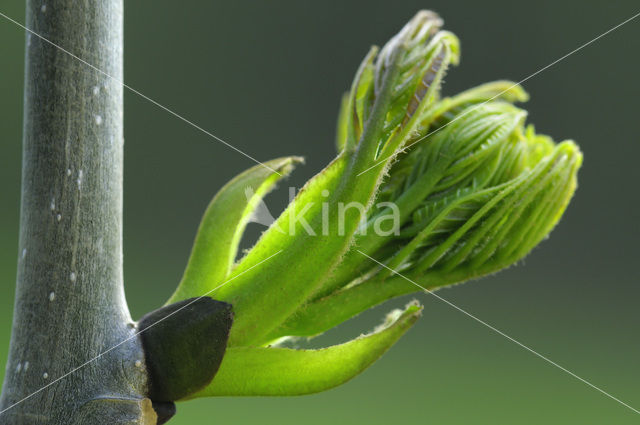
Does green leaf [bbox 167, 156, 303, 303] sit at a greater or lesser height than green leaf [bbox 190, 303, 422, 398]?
greater

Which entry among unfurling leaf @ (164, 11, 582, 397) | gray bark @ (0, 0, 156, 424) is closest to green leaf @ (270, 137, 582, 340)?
unfurling leaf @ (164, 11, 582, 397)

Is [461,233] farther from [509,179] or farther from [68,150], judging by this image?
[68,150]

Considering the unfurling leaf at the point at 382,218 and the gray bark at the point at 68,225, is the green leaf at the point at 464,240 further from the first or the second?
the gray bark at the point at 68,225

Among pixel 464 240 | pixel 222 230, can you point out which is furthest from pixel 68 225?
pixel 464 240

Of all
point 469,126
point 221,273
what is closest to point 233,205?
point 221,273

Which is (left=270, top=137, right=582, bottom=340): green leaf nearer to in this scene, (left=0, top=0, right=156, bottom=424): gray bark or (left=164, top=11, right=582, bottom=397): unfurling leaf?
(left=164, top=11, right=582, bottom=397): unfurling leaf
